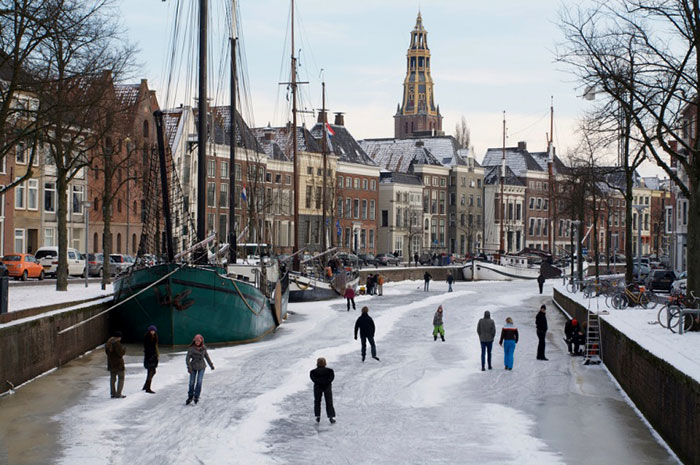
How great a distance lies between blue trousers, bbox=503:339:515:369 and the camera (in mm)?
30734

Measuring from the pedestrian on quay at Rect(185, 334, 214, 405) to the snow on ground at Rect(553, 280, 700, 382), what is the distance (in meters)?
9.65

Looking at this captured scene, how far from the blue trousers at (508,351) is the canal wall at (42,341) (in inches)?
504

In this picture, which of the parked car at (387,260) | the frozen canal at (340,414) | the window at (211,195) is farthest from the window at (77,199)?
the frozen canal at (340,414)

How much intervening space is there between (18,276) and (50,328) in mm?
25049

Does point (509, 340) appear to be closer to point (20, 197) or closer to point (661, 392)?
point (661, 392)

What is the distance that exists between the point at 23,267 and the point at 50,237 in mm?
17405

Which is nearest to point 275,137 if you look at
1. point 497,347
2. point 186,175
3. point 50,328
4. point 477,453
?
point 186,175

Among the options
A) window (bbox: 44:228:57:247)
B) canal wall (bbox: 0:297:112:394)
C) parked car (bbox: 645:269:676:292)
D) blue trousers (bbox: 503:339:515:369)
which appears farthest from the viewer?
window (bbox: 44:228:57:247)

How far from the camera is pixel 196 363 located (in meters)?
23.7

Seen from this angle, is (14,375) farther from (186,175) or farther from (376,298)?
(186,175)

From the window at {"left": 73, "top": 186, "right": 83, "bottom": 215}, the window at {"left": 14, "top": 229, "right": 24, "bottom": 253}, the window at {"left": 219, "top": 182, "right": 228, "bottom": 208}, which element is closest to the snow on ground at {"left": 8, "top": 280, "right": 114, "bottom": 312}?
the window at {"left": 14, "top": 229, "right": 24, "bottom": 253}

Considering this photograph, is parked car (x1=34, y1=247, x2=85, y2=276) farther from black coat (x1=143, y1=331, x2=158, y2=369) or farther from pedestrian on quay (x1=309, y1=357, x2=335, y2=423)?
pedestrian on quay (x1=309, y1=357, x2=335, y2=423)

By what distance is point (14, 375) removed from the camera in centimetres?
2542

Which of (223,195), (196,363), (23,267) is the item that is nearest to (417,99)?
(223,195)
